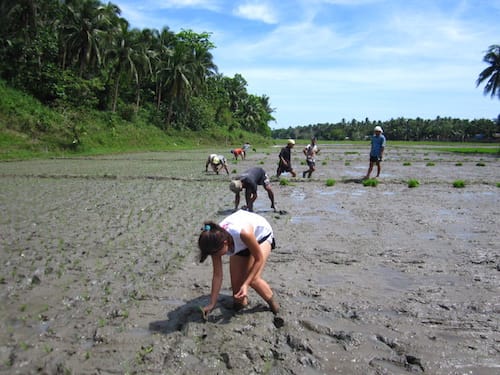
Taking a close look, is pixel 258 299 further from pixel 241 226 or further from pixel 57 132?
pixel 57 132

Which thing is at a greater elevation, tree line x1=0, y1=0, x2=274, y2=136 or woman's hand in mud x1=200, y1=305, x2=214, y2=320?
tree line x1=0, y1=0, x2=274, y2=136

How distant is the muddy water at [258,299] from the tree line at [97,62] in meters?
29.1

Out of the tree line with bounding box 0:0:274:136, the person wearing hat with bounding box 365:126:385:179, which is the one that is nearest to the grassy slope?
the tree line with bounding box 0:0:274:136

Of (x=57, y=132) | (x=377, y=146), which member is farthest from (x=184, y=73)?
(x=377, y=146)

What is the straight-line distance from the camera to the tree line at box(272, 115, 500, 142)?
325 feet

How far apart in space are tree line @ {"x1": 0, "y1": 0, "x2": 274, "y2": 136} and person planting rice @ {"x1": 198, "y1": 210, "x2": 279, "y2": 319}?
33.7m

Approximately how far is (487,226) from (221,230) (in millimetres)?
6144

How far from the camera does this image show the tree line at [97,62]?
3319 centimetres

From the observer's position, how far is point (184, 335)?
3400mm

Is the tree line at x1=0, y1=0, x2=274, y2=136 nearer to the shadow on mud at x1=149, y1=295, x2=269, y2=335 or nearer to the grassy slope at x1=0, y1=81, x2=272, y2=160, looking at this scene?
the grassy slope at x1=0, y1=81, x2=272, y2=160

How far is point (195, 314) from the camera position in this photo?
12.5 feet

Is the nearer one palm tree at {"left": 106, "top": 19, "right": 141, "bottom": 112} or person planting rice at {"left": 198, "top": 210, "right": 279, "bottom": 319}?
person planting rice at {"left": 198, "top": 210, "right": 279, "bottom": 319}

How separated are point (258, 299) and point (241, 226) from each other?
0.99 m

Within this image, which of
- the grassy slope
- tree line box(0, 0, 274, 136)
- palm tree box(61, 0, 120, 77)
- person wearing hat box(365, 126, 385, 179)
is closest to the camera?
person wearing hat box(365, 126, 385, 179)
